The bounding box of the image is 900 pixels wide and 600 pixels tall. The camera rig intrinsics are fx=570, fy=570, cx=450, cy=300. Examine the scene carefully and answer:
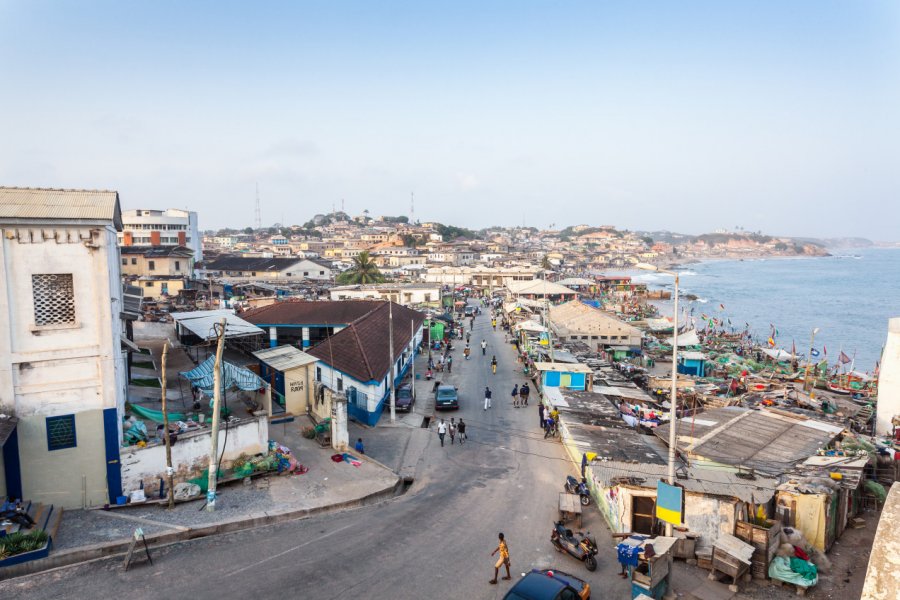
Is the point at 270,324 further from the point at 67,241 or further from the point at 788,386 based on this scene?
the point at 788,386

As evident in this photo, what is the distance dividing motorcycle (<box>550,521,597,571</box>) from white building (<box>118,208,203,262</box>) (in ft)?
263

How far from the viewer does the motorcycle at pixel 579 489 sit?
14862 millimetres

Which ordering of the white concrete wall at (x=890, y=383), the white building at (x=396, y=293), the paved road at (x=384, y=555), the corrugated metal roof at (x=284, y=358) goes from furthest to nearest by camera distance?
1. the white building at (x=396, y=293)
2. the corrugated metal roof at (x=284, y=358)
3. the white concrete wall at (x=890, y=383)
4. the paved road at (x=384, y=555)

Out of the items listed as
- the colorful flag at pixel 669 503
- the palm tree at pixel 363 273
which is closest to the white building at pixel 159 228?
the palm tree at pixel 363 273

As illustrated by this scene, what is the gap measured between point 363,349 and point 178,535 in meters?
12.9

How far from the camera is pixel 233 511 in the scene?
1352 cm

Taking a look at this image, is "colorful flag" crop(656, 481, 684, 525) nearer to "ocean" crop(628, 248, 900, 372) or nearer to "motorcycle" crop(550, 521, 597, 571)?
"motorcycle" crop(550, 521, 597, 571)

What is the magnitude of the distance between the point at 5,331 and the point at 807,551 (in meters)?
17.7

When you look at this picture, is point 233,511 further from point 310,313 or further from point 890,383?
point 310,313

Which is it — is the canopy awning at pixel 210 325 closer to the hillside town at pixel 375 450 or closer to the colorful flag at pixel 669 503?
the hillside town at pixel 375 450

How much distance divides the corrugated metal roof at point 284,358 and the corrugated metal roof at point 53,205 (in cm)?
931

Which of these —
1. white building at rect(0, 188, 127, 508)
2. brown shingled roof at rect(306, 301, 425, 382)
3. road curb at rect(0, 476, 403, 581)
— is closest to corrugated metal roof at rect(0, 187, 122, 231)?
white building at rect(0, 188, 127, 508)

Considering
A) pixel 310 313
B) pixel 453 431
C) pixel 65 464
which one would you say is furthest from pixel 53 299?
pixel 310 313

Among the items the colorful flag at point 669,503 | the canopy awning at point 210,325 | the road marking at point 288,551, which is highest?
the canopy awning at point 210,325
